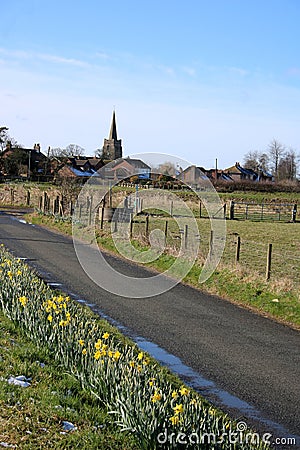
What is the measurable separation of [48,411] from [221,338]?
516 cm

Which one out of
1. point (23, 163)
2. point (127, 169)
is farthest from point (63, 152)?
point (127, 169)

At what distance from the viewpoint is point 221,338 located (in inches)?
415

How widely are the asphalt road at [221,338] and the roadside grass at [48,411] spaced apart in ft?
6.14

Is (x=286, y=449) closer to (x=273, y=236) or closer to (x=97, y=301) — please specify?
(x=97, y=301)

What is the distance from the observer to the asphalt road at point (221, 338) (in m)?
7.77

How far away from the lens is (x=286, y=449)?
5.97 metres

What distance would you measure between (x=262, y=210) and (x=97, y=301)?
4036 cm

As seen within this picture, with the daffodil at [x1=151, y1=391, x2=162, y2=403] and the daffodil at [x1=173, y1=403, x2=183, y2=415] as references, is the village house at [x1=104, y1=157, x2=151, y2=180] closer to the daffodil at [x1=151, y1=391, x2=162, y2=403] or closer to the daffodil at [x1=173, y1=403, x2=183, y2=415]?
the daffodil at [x1=151, y1=391, x2=162, y2=403]

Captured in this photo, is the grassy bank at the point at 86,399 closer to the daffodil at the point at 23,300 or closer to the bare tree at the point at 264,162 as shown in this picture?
the daffodil at the point at 23,300

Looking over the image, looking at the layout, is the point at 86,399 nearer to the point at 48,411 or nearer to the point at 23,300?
the point at 48,411

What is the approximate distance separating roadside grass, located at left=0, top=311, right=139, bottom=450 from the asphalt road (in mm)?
1872

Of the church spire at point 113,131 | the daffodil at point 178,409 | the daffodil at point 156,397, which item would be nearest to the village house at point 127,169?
the daffodil at point 156,397

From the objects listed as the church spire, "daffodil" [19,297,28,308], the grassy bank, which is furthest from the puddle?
the church spire

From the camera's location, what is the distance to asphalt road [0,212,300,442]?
7766 mm
